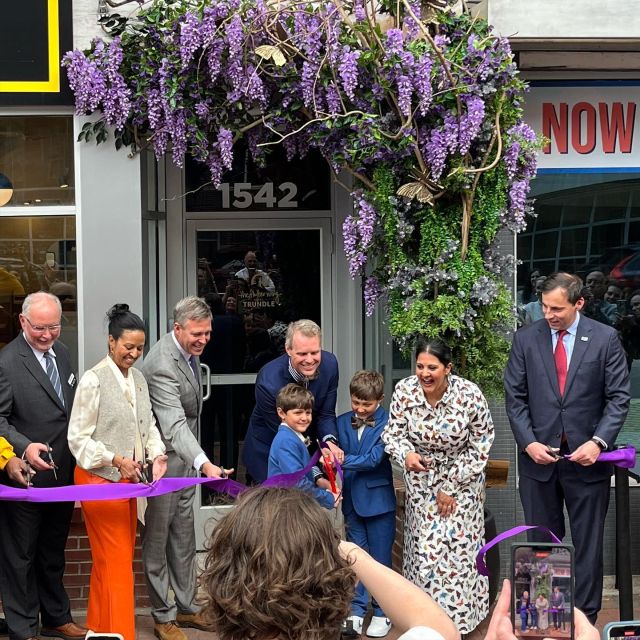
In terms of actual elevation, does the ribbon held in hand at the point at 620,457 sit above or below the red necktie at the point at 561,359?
below

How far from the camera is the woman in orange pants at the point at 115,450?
19.4 ft

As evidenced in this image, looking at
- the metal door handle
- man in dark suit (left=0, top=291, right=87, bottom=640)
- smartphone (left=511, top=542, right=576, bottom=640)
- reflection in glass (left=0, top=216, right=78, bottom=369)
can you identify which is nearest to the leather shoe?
man in dark suit (left=0, top=291, right=87, bottom=640)


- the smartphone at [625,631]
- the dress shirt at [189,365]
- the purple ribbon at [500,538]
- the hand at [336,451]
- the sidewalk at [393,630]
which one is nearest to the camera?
the smartphone at [625,631]

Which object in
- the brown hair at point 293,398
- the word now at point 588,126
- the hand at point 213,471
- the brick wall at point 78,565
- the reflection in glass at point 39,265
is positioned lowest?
the brick wall at point 78,565

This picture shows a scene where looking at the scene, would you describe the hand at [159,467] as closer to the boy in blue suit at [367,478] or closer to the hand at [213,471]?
the hand at [213,471]

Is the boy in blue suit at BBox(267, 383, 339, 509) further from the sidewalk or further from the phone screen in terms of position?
the phone screen

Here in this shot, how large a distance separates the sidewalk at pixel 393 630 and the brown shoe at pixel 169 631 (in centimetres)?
12

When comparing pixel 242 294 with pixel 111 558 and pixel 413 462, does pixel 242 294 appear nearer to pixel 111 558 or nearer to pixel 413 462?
pixel 413 462

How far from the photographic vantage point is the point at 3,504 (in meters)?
6.20

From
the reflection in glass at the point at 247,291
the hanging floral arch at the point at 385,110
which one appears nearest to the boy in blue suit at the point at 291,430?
the hanging floral arch at the point at 385,110

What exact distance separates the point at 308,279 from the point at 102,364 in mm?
2616

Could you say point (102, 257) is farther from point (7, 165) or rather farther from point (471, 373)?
point (471, 373)

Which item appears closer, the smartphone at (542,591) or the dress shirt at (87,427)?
the smartphone at (542,591)

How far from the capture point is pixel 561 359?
6402 mm
